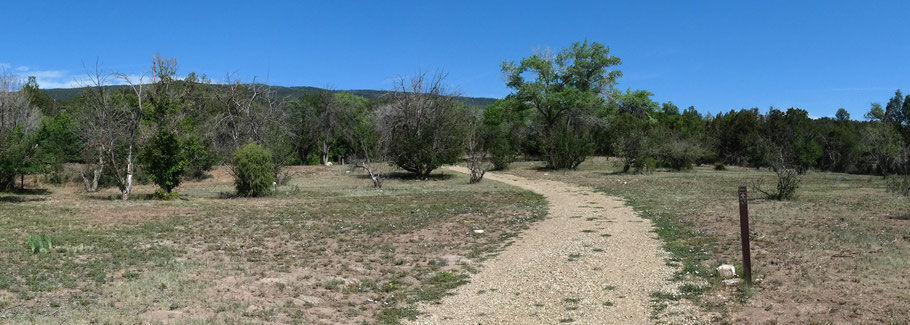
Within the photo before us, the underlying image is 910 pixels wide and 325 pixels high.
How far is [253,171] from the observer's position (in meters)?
23.7

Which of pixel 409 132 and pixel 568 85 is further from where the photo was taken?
pixel 568 85

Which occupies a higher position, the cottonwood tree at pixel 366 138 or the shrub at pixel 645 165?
the cottonwood tree at pixel 366 138

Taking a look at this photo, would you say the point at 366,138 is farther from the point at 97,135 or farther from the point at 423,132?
the point at 97,135

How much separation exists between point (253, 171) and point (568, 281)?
17.6 m

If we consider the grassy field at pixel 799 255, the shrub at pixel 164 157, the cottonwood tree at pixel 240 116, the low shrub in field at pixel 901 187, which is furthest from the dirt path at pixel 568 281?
the cottonwood tree at pixel 240 116

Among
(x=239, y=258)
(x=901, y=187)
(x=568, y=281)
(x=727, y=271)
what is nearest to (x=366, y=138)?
(x=901, y=187)

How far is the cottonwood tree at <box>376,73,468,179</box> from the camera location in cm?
3475

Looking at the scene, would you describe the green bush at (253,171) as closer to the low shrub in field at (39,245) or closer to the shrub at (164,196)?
the shrub at (164,196)

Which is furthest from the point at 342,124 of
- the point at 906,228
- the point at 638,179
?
the point at 906,228

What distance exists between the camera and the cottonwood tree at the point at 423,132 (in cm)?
3475

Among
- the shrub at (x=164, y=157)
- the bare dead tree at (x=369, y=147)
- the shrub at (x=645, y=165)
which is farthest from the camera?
the shrub at (x=645, y=165)

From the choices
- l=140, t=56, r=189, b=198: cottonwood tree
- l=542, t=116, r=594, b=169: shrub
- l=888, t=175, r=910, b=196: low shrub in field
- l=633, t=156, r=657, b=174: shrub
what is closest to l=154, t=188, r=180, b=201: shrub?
l=140, t=56, r=189, b=198: cottonwood tree

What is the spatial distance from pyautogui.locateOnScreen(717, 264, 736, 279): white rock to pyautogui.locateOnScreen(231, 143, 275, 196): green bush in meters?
19.2

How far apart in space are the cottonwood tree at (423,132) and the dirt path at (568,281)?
20074mm
